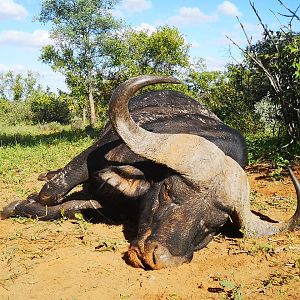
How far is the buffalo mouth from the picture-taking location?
2926mm

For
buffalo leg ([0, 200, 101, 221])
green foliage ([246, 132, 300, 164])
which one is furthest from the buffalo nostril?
green foliage ([246, 132, 300, 164])

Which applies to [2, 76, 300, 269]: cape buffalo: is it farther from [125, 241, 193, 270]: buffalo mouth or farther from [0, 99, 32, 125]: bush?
[0, 99, 32, 125]: bush

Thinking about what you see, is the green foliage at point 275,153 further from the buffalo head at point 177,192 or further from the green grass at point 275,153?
the buffalo head at point 177,192

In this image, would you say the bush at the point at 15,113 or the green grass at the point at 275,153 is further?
the bush at the point at 15,113

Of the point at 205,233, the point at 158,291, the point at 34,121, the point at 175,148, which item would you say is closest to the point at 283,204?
the point at 205,233

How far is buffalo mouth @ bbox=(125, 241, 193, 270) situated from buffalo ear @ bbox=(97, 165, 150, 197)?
0.66 meters

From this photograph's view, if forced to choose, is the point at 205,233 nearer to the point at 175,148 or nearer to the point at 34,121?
the point at 175,148

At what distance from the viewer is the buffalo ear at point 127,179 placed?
362cm

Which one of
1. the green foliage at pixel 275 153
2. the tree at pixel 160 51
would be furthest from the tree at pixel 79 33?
the green foliage at pixel 275 153

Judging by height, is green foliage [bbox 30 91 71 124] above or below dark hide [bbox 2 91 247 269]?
above

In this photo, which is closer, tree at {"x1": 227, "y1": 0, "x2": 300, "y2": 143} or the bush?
tree at {"x1": 227, "y1": 0, "x2": 300, "y2": 143}

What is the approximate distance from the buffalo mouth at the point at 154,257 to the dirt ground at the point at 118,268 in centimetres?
5

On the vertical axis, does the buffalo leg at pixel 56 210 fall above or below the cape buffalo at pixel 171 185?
below

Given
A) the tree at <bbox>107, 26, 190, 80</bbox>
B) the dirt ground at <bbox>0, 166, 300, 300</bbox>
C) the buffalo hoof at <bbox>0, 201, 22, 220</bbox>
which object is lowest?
the dirt ground at <bbox>0, 166, 300, 300</bbox>
